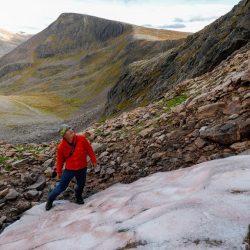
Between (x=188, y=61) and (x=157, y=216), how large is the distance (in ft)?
90.9

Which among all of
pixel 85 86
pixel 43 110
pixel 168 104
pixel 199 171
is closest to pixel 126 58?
pixel 85 86

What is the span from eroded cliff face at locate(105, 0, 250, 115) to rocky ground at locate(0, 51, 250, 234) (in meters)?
9.89

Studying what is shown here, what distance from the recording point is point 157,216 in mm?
8195

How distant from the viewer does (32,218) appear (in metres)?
12.3

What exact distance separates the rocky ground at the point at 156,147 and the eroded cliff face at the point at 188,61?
9894 mm

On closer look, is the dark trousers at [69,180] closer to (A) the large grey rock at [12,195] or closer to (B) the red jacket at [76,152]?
(B) the red jacket at [76,152]

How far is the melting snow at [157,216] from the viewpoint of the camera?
7.11m

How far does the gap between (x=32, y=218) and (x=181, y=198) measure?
5565mm

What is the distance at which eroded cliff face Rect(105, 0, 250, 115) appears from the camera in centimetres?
2684

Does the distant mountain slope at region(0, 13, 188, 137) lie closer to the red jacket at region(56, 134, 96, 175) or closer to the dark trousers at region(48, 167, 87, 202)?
the dark trousers at region(48, 167, 87, 202)

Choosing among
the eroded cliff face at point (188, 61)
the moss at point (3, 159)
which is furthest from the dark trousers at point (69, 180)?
the eroded cliff face at point (188, 61)

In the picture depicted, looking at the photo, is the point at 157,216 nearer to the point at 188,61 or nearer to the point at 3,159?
the point at 3,159

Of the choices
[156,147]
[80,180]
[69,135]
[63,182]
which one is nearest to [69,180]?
[63,182]

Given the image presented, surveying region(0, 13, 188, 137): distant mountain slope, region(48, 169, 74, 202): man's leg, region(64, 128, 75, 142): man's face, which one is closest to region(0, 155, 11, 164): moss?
region(48, 169, 74, 202): man's leg
